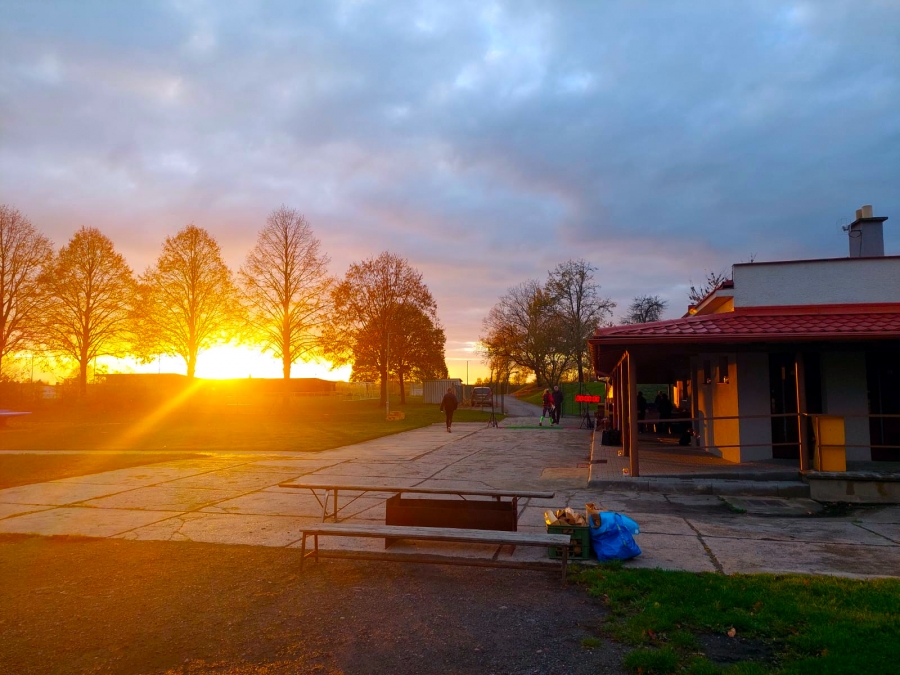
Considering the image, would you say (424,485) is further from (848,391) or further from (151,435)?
(151,435)

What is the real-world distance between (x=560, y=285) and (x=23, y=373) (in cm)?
3920

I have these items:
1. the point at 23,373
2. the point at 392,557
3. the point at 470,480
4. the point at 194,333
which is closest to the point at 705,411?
the point at 470,480

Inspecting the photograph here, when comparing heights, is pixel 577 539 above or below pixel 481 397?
below

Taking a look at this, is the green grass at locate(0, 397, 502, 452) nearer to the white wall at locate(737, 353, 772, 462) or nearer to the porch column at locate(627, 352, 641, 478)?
the porch column at locate(627, 352, 641, 478)

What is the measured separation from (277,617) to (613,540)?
337cm

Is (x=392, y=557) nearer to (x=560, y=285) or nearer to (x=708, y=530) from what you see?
(x=708, y=530)

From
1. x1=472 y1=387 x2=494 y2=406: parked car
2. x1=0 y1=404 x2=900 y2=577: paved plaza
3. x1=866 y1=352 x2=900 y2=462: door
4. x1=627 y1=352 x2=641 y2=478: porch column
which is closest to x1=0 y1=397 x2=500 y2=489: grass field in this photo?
x1=0 y1=404 x2=900 y2=577: paved plaza

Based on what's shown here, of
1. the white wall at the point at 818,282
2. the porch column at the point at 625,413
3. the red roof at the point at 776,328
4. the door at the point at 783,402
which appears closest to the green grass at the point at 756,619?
the red roof at the point at 776,328

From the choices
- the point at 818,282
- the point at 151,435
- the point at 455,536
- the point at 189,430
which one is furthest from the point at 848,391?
the point at 189,430

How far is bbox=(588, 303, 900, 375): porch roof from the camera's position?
1046 cm

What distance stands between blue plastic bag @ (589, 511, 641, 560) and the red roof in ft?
17.1

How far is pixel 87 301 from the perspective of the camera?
119ft

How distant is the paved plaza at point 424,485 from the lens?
21.7 feet

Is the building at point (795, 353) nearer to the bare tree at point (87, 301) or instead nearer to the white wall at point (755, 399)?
the white wall at point (755, 399)
